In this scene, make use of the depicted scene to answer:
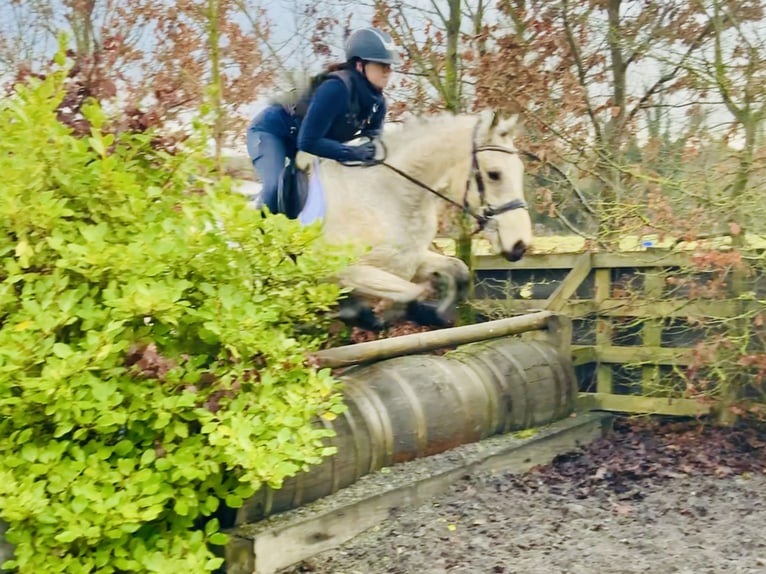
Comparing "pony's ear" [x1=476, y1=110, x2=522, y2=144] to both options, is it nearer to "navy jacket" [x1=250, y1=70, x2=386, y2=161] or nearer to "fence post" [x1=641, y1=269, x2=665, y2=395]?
"navy jacket" [x1=250, y1=70, x2=386, y2=161]

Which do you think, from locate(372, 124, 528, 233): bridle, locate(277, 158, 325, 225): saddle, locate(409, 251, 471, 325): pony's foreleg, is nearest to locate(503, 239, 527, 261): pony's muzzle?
locate(372, 124, 528, 233): bridle

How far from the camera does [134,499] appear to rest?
2.62 meters

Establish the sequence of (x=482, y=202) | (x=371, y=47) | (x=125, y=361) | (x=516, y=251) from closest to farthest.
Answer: (x=125, y=361) → (x=371, y=47) → (x=516, y=251) → (x=482, y=202)

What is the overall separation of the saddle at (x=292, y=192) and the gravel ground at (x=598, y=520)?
1602 millimetres

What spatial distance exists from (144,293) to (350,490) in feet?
5.08

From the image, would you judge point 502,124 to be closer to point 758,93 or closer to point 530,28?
point 758,93

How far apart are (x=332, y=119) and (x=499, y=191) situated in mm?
891

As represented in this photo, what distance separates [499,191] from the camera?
4.20 m

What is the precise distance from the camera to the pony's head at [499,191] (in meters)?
4.12

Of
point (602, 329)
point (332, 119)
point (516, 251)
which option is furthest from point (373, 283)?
point (602, 329)

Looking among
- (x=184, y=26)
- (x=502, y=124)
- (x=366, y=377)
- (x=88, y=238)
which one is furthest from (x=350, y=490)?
(x=184, y=26)

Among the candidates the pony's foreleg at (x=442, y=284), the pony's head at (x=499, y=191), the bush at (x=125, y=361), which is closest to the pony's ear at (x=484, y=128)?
the pony's head at (x=499, y=191)

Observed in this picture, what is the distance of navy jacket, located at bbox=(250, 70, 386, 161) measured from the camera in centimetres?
398

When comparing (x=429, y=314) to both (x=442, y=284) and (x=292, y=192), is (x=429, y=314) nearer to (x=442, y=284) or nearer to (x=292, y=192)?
(x=442, y=284)
